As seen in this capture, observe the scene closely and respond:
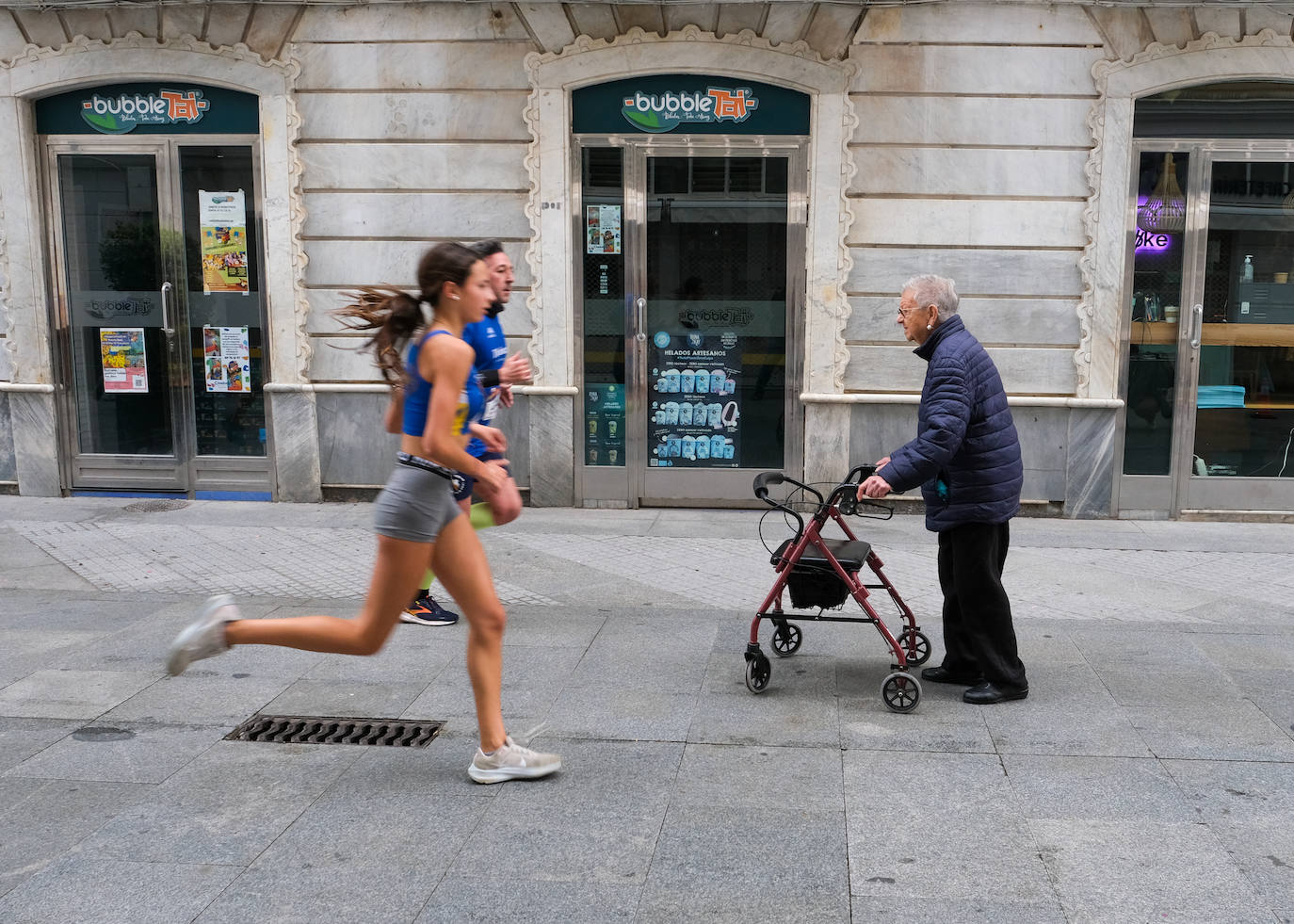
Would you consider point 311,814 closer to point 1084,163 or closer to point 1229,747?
point 1229,747

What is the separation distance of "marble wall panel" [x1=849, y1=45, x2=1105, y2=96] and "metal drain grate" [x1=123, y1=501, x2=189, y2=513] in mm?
6715

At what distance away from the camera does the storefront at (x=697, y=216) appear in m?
9.64

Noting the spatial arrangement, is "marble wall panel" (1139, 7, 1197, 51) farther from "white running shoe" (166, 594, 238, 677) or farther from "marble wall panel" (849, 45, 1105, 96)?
"white running shoe" (166, 594, 238, 677)

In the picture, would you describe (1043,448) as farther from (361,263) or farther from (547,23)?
(361,263)

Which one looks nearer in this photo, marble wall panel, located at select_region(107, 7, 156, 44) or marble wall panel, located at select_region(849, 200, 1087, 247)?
marble wall panel, located at select_region(849, 200, 1087, 247)

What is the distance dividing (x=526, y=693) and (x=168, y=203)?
701cm

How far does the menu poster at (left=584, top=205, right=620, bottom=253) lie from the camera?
10086 millimetres

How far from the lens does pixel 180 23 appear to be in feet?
33.3

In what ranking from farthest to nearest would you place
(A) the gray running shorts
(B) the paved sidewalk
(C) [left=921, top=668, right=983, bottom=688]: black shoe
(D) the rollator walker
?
(C) [left=921, top=668, right=983, bottom=688]: black shoe, (D) the rollator walker, (A) the gray running shorts, (B) the paved sidewalk

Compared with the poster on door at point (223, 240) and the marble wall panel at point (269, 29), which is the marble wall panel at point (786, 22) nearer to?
the marble wall panel at point (269, 29)

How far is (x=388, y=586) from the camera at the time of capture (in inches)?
166

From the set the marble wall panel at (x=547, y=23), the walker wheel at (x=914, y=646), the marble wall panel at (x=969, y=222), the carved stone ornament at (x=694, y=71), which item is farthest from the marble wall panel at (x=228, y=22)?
the walker wheel at (x=914, y=646)

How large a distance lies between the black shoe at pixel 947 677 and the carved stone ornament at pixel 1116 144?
4887mm

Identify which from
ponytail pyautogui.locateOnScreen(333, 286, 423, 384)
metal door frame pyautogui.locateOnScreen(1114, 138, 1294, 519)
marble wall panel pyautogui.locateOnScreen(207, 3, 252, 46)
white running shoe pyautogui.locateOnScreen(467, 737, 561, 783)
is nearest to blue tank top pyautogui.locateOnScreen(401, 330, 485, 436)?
ponytail pyautogui.locateOnScreen(333, 286, 423, 384)
